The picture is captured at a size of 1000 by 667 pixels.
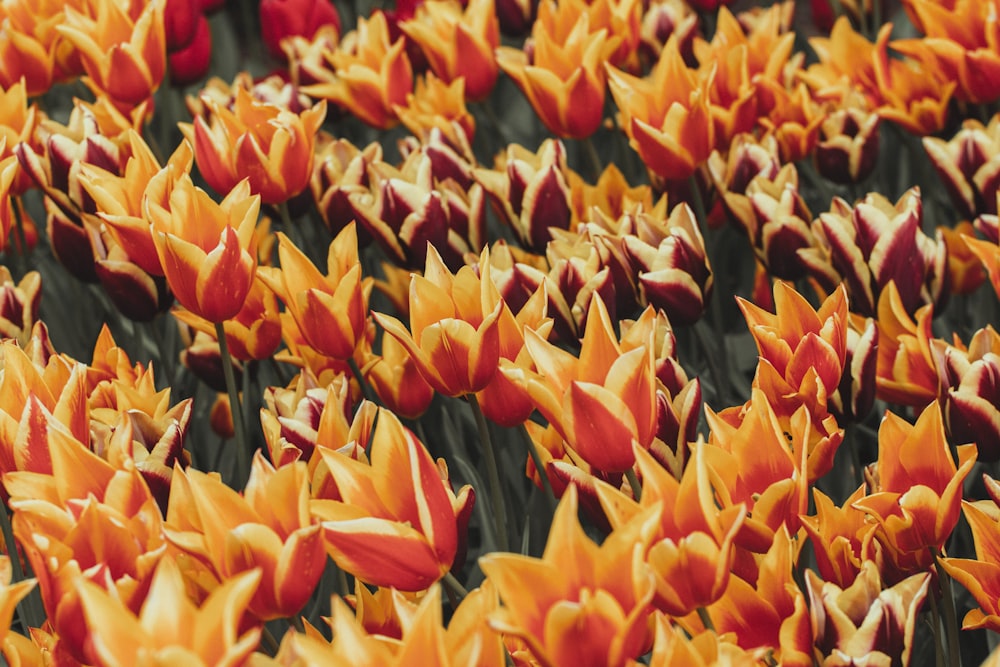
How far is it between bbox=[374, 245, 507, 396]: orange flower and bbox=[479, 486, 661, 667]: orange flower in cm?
27

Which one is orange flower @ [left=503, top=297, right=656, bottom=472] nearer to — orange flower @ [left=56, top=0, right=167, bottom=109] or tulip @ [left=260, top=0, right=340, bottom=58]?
orange flower @ [left=56, top=0, right=167, bottom=109]

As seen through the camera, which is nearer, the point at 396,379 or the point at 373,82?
the point at 396,379

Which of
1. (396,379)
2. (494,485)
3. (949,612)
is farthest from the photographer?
(396,379)

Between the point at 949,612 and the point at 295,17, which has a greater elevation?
the point at 295,17

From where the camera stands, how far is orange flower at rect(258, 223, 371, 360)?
1108 mm

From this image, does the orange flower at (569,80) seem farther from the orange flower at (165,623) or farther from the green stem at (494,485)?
the orange flower at (165,623)

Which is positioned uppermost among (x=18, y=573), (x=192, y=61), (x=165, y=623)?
(x=165, y=623)

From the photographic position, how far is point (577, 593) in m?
0.71

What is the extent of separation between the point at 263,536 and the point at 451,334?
26 centimetres

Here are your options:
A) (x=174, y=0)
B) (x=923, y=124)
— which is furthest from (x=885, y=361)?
(x=174, y=0)

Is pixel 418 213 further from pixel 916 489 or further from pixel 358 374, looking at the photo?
pixel 916 489

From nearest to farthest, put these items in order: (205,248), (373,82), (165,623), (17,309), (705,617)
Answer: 1. (165,623)
2. (705,617)
3. (205,248)
4. (17,309)
5. (373,82)

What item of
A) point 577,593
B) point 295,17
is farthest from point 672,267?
point 295,17

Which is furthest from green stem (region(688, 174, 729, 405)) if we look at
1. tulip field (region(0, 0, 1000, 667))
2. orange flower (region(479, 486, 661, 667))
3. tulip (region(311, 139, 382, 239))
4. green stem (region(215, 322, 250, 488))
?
orange flower (region(479, 486, 661, 667))
